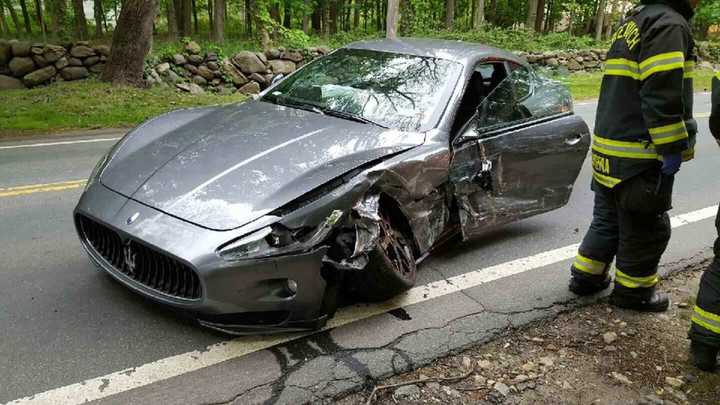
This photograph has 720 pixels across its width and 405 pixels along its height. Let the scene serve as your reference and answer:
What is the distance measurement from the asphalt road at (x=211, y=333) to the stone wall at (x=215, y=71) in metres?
7.75

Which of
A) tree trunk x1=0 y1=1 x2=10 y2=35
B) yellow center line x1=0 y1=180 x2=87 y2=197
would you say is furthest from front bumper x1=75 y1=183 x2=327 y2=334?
tree trunk x1=0 y1=1 x2=10 y2=35

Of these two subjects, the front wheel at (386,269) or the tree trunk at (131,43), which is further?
the tree trunk at (131,43)

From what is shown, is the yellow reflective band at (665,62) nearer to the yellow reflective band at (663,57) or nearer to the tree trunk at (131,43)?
the yellow reflective band at (663,57)

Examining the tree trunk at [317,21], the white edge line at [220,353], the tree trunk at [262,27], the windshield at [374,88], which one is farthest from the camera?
the tree trunk at [317,21]

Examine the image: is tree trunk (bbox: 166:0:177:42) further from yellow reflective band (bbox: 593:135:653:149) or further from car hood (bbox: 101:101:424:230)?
yellow reflective band (bbox: 593:135:653:149)

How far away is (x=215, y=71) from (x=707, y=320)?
11550 mm

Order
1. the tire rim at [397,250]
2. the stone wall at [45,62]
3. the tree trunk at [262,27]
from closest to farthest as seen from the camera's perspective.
→ the tire rim at [397,250], the stone wall at [45,62], the tree trunk at [262,27]

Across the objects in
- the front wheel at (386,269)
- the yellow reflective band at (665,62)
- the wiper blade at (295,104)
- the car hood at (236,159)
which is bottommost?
the front wheel at (386,269)

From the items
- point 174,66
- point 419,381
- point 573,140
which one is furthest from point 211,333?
point 174,66

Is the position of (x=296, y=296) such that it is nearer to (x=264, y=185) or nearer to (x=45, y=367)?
(x=264, y=185)

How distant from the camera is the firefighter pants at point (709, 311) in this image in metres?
2.94

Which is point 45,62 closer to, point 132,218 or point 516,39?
point 132,218

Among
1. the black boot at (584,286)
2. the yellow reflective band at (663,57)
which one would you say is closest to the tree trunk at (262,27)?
the black boot at (584,286)

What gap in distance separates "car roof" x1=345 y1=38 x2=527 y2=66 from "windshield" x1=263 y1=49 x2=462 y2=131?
80 mm
